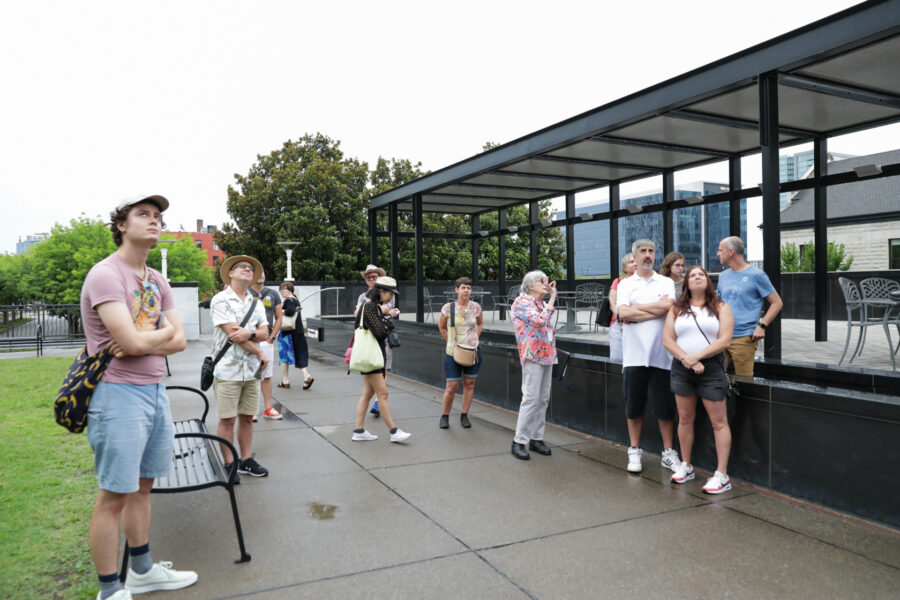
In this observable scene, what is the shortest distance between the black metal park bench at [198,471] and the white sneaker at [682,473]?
3281 millimetres

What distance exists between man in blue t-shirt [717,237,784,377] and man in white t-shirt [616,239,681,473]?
0.68 m

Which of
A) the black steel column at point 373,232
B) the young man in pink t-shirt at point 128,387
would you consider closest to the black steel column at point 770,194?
the young man in pink t-shirt at point 128,387

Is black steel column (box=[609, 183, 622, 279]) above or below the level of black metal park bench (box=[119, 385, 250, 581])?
above

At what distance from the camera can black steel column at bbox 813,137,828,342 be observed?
11219mm

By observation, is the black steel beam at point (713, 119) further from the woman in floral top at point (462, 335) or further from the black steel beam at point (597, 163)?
the woman in floral top at point (462, 335)

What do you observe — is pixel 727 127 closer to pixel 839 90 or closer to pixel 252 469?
pixel 839 90

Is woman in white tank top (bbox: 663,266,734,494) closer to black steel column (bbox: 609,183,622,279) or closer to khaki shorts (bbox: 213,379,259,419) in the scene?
khaki shorts (bbox: 213,379,259,419)

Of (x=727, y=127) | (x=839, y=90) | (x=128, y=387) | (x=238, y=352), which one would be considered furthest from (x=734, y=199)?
(x=128, y=387)

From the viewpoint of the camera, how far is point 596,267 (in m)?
177

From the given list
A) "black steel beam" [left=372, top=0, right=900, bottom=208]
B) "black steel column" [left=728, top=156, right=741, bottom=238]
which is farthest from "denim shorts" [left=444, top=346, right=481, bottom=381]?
"black steel column" [left=728, top=156, right=741, bottom=238]

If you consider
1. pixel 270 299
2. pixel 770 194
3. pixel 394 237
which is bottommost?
pixel 270 299

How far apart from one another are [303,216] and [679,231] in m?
88.5

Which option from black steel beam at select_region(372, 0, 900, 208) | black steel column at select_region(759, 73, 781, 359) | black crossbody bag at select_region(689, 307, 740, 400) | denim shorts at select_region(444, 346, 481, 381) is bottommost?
denim shorts at select_region(444, 346, 481, 381)

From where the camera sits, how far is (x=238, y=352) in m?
5.13
